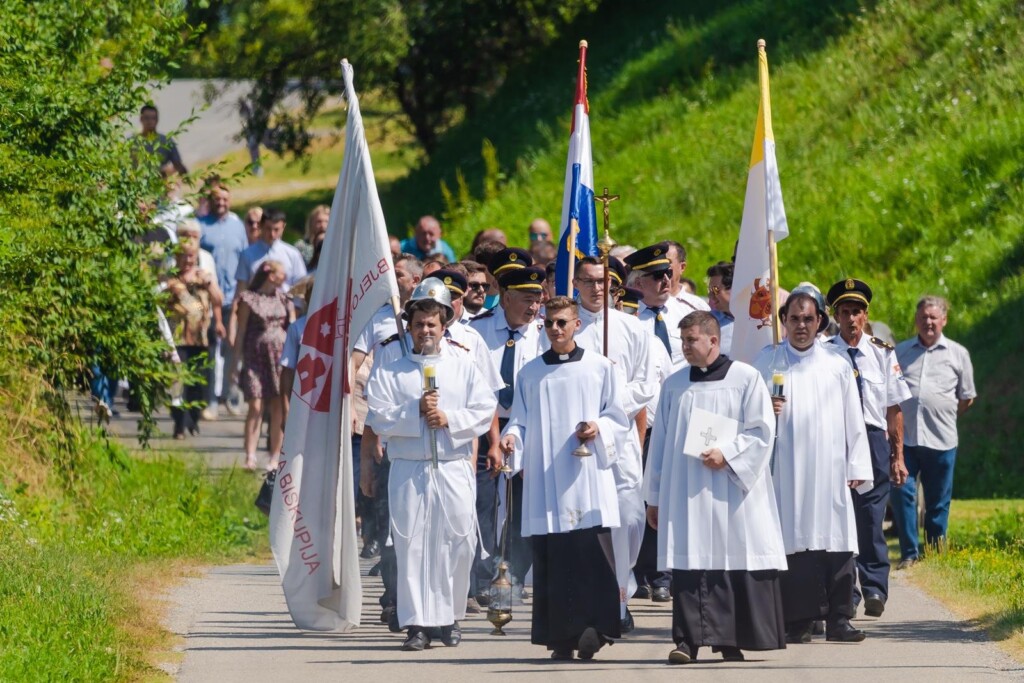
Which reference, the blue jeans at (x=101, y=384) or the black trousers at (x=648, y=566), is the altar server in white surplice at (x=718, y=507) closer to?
the black trousers at (x=648, y=566)

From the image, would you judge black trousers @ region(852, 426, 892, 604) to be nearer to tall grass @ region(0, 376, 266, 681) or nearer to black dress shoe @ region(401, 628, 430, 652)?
black dress shoe @ region(401, 628, 430, 652)

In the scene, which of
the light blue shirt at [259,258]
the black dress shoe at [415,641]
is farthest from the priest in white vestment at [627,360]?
the light blue shirt at [259,258]

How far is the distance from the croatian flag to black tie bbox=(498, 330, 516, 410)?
52 centimetres

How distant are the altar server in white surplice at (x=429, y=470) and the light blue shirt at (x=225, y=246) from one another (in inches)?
388

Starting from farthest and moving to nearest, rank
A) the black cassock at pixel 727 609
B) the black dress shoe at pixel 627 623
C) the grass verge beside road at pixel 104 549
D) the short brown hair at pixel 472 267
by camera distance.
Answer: the short brown hair at pixel 472 267 < the black dress shoe at pixel 627 623 < the black cassock at pixel 727 609 < the grass verge beside road at pixel 104 549

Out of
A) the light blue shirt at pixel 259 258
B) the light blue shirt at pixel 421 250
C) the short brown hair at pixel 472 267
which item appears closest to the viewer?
the short brown hair at pixel 472 267

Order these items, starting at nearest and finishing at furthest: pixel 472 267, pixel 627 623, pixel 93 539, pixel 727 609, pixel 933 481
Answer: pixel 727 609 → pixel 627 623 → pixel 472 267 → pixel 93 539 → pixel 933 481

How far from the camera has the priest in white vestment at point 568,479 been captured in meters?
10.5

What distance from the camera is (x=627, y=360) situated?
40.5 feet

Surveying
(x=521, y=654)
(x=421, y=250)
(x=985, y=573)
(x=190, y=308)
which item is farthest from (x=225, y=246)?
(x=521, y=654)

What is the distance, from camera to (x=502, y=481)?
12141 millimetres

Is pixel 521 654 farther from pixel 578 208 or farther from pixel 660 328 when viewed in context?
pixel 578 208

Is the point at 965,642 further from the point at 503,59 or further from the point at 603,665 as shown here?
the point at 503,59

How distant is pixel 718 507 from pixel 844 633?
1.23m
